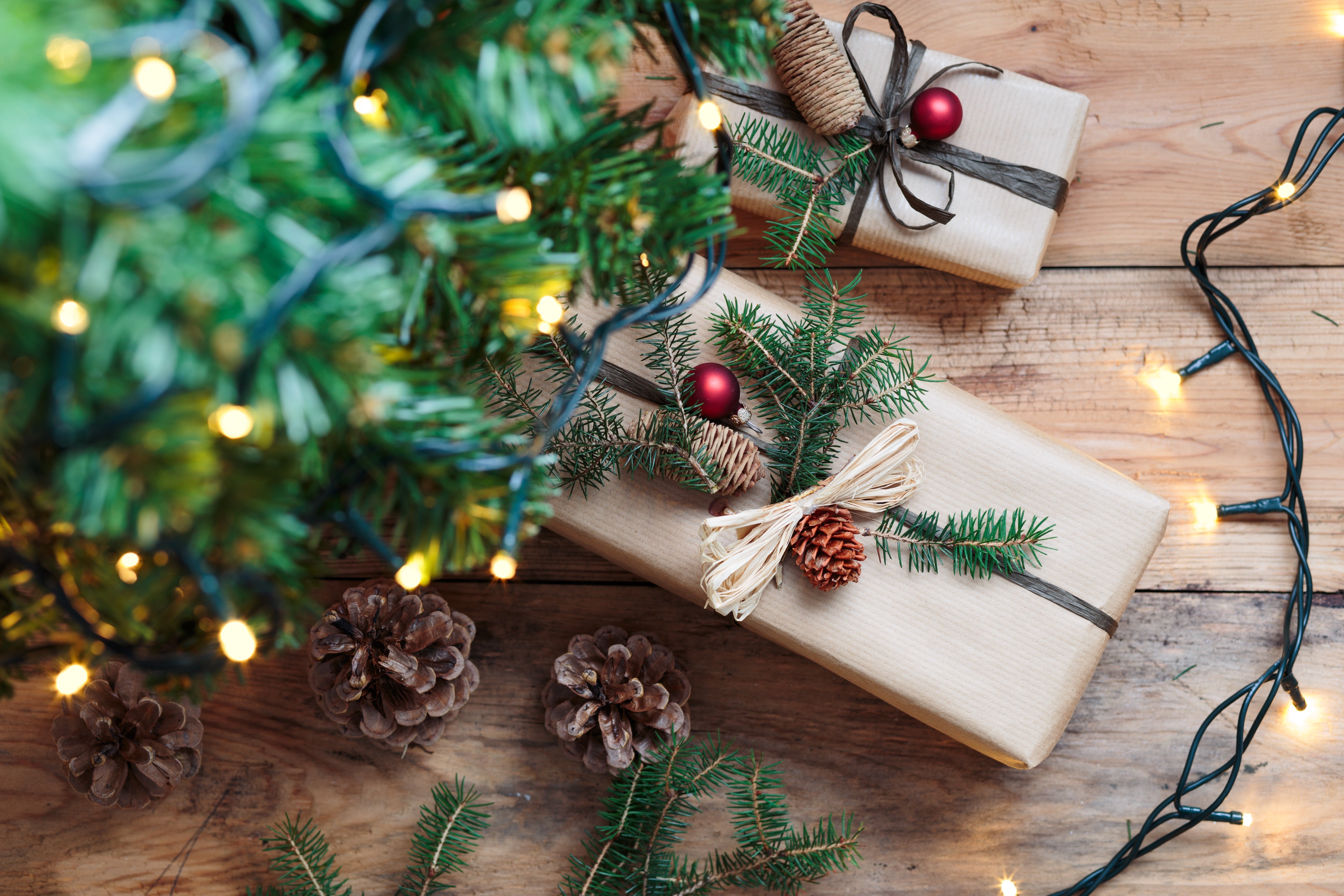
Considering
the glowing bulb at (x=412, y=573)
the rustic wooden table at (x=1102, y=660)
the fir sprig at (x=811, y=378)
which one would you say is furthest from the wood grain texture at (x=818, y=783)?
the glowing bulb at (x=412, y=573)

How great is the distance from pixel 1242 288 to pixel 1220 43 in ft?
0.97

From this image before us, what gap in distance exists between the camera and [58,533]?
450 millimetres

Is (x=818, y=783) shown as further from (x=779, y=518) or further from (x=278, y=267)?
(x=278, y=267)

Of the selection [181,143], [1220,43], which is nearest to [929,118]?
[1220,43]

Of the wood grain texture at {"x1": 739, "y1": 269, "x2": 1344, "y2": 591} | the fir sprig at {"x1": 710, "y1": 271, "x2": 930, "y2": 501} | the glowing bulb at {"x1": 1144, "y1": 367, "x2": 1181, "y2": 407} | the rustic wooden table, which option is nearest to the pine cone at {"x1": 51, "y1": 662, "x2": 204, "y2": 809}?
the rustic wooden table

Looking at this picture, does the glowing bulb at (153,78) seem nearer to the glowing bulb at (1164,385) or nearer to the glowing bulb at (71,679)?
the glowing bulb at (71,679)

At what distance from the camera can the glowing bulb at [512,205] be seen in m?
0.37

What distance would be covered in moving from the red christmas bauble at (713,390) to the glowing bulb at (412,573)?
1.29 ft

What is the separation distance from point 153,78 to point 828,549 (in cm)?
63

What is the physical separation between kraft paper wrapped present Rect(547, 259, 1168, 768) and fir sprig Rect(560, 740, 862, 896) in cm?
17

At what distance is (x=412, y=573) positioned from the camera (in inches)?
17.9

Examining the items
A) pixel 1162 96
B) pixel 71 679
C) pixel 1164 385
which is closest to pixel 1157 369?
pixel 1164 385

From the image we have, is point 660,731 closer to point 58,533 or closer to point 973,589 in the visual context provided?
point 973,589

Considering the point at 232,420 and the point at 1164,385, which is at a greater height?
the point at 232,420
